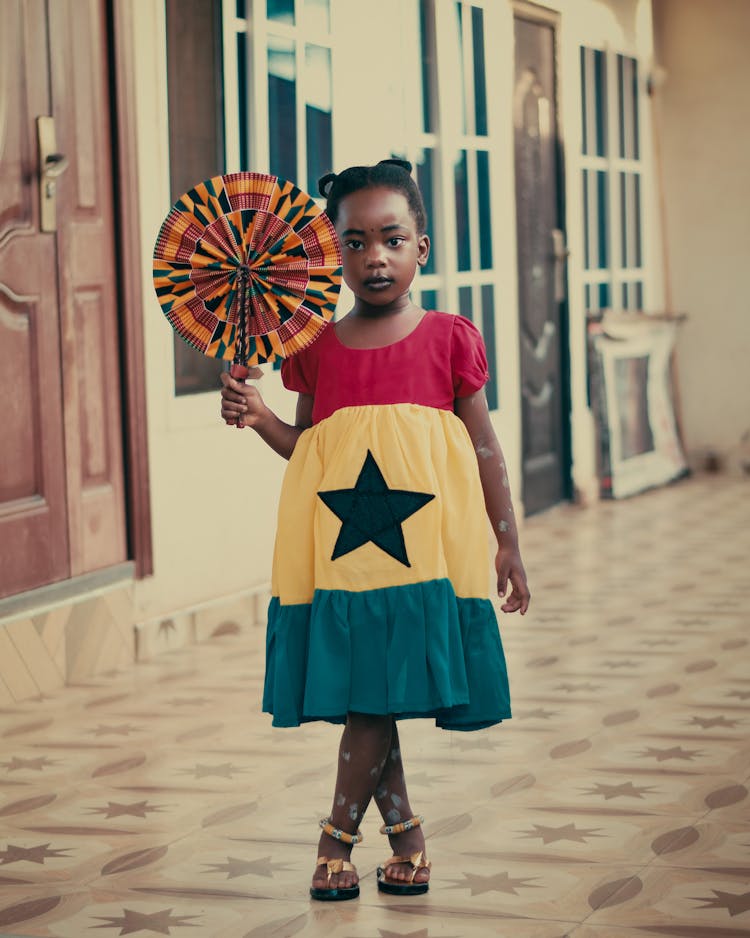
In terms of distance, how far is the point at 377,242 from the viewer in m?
2.49

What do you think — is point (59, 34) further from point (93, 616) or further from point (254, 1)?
point (93, 616)

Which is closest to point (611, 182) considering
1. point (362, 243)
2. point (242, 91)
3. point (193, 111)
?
point (242, 91)

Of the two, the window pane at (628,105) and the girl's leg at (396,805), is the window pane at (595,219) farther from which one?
the girl's leg at (396,805)

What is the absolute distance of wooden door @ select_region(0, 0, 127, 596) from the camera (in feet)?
13.3

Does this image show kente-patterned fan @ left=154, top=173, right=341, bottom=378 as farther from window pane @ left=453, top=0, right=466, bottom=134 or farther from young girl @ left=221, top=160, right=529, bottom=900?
window pane @ left=453, top=0, right=466, bottom=134

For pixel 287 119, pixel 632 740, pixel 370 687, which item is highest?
pixel 287 119

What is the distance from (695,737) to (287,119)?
2.65m

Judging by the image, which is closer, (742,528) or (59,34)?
(59,34)

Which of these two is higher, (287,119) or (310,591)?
(287,119)

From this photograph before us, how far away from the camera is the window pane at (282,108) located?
5.20 metres

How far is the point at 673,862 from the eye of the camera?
264cm

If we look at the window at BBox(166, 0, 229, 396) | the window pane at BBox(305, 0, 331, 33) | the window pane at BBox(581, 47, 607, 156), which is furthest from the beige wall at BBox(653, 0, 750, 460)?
the window at BBox(166, 0, 229, 396)

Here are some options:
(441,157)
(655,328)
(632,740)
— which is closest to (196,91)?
(441,157)

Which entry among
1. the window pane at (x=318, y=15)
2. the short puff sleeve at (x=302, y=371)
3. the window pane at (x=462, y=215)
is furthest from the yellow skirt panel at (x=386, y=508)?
the window pane at (x=462, y=215)
